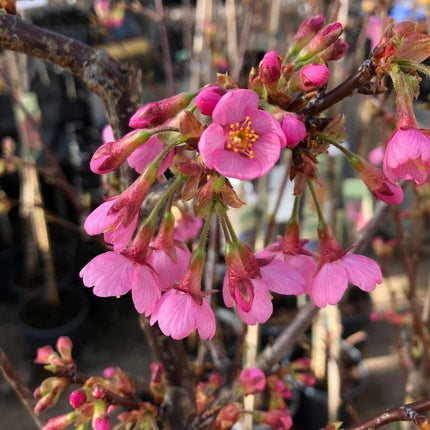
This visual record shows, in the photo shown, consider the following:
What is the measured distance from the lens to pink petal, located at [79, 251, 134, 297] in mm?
609

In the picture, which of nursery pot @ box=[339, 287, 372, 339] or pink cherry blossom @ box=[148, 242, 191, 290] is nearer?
pink cherry blossom @ box=[148, 242, 191, 290]

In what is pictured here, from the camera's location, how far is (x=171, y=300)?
61 centimetres

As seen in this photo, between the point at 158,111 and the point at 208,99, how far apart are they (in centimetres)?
9

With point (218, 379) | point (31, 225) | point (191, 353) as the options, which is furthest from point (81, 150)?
point (218, 379)

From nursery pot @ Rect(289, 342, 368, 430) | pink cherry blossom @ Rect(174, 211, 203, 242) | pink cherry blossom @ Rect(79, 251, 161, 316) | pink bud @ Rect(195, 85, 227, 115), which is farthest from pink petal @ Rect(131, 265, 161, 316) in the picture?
nursery pot @ Rect(289, 342, 368, 430)

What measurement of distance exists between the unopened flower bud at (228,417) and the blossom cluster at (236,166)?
29 cm

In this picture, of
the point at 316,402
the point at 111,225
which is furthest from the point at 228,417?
the point at 316,402

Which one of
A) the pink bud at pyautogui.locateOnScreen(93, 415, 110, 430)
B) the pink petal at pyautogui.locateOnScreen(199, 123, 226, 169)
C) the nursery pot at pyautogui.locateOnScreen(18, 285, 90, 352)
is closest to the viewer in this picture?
the pink petal at pyautogui.locateOnScreen(199, 123, 226, 169)

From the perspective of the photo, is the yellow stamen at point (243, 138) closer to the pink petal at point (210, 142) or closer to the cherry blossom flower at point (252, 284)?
the pink petal at point (210, 142)

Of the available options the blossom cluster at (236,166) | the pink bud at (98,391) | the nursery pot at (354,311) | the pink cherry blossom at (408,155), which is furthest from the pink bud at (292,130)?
the nursery pot at (354,311)

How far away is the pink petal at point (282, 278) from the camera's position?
25.0 inches

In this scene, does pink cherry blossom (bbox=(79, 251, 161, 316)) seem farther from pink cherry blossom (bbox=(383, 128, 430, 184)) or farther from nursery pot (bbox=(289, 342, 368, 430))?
nursery pot (bbox=(289, 342, 368, 430))

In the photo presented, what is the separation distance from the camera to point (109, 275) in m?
0.62

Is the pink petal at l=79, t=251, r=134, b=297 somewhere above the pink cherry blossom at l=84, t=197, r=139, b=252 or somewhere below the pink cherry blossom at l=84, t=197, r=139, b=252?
below
